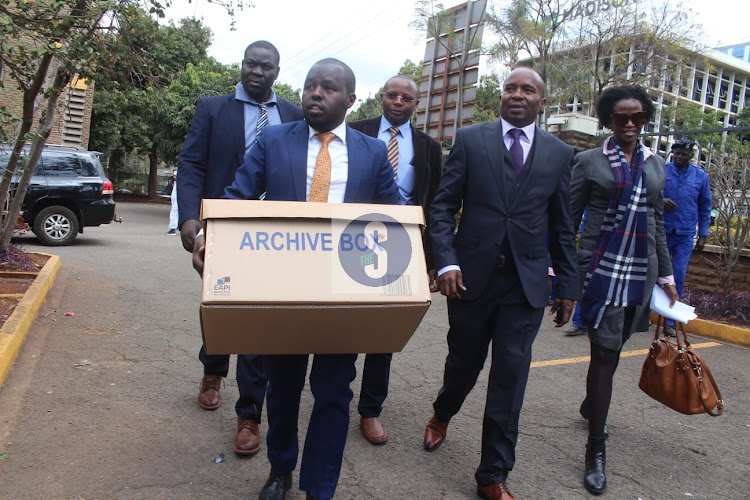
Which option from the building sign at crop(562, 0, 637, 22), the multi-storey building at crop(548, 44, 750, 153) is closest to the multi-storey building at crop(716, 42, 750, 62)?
the multi-storey building at crop(548, 44, 750, 153)

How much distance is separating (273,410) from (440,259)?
1009 millimetres

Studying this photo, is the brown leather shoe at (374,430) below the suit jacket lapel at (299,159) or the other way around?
below

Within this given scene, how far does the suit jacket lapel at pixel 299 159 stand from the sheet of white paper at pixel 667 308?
1.97m

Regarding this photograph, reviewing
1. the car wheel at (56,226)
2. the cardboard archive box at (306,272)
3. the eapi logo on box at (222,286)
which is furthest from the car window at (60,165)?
the eapi logo on box at (222,286)

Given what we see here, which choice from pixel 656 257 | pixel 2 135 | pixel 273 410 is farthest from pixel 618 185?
pixel 2 135

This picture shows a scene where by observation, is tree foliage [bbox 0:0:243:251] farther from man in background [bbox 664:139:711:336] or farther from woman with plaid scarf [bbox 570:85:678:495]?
man in background [bbox 664:139:711:336]

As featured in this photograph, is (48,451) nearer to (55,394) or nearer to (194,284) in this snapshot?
(55,394)

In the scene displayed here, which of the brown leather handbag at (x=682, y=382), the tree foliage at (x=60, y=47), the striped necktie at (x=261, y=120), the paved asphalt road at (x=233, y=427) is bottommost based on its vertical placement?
the paved asphalt road at (x=233, y=427)

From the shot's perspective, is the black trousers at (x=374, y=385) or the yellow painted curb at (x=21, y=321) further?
the yellow painted curb at (x=21, y=321)

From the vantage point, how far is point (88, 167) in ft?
37.9

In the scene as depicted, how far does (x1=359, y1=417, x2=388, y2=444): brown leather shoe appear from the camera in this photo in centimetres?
341

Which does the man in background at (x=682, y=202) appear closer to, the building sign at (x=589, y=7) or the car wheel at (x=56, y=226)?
the car wheel at (x=56, y=226)

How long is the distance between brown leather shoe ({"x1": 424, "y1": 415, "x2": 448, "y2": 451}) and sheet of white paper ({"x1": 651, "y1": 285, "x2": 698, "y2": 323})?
1.29 meters

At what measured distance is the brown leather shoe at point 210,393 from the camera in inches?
147
